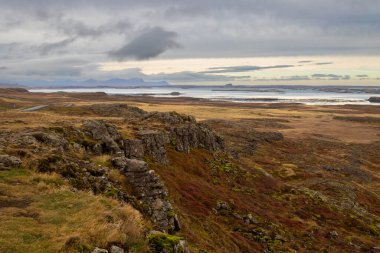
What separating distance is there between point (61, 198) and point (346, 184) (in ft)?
199

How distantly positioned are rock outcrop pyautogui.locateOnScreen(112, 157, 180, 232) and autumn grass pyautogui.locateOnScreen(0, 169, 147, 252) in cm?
444

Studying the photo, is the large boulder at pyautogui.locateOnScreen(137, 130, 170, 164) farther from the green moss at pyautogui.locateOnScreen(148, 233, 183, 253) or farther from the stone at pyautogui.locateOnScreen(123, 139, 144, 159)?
the green moss at pyautogui.locateOnScreen(148, 233, 183, 253)

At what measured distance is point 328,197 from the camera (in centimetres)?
5844

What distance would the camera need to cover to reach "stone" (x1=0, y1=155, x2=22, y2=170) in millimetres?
23592

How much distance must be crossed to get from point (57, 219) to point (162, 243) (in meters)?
4.85

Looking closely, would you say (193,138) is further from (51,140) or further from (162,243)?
(162,243)

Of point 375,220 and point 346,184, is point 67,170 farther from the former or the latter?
point 346,184

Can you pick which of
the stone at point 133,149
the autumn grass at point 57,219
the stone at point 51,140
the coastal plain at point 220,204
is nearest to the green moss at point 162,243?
the coastal plain at point 220,204

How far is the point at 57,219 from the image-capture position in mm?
17047

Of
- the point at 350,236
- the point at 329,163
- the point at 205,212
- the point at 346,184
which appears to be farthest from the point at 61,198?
the point at 329,163

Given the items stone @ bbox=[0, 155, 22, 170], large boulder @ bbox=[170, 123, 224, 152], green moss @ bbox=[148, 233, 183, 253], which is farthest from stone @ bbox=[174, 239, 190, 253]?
large boulder @ bbox=[170, 123, 224, 152]

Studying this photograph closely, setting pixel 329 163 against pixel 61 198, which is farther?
pixel 329 163

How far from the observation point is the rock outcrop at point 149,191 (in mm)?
23984

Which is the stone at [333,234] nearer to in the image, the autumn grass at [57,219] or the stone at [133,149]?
the stone at [133,149]
